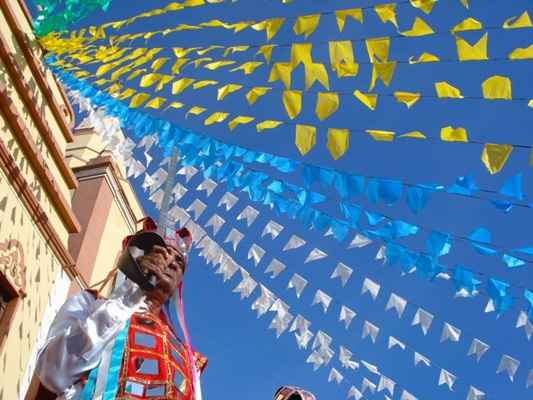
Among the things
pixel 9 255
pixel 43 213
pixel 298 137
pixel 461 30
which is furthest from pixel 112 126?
pixel 461 30

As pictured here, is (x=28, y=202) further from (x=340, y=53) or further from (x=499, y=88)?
(x=499, y=88)

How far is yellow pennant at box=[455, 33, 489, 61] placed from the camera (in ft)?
14.6

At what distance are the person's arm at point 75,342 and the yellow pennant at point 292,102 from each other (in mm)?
2015

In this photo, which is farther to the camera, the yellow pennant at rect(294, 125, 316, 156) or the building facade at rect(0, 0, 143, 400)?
the building facade at rect(0, 0, 143, 400)

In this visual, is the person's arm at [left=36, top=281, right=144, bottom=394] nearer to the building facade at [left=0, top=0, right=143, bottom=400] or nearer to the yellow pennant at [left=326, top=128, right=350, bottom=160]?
the building facade at [left=0, top=0, right=143, bottom=400]

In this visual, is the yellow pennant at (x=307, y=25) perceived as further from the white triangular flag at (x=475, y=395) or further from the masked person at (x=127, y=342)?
the white triangular flag at (x=475, y=395)

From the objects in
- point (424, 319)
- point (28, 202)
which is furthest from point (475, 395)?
point (28, 202)

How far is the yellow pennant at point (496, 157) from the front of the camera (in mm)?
4348

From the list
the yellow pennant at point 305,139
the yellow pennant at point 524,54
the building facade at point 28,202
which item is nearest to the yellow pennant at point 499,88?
the yellow pennant at point 524,54

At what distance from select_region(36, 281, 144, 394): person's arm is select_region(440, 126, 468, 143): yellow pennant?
277 cm

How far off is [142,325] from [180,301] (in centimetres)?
76

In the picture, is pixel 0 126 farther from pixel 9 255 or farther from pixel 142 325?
pixel 142 325

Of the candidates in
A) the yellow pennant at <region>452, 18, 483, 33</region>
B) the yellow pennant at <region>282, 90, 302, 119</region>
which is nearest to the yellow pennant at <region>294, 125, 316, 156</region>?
the yellow pennant at <region>282, 90, 302, 119</region>

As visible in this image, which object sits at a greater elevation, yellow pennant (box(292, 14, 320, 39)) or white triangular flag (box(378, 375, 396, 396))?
yellow pennant (box(292, 14, 320, 39))
